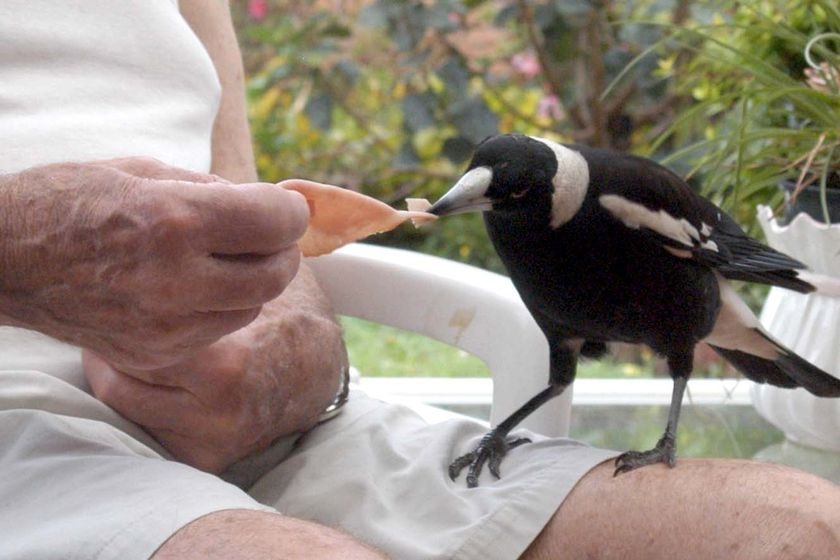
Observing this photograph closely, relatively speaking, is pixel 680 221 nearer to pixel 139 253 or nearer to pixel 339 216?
pixel 339 216

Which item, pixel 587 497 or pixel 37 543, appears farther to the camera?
pixel 587 497

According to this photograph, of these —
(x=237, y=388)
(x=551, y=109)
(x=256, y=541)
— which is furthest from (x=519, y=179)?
(x=551, y=109)

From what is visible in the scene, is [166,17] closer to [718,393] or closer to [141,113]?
[141,113]

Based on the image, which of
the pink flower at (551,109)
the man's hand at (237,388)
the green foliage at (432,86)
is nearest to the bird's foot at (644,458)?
the man's hand at (237,388)

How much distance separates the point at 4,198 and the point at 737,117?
0.85m

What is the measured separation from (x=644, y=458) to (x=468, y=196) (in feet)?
0.73

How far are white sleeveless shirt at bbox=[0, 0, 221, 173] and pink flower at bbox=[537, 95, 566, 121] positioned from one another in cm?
158

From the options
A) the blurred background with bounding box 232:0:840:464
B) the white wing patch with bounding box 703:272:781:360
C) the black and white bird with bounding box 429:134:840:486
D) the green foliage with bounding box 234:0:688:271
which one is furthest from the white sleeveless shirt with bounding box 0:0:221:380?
the green foliage with bounding box 234:0:688:271

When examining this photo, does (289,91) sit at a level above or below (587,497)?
below

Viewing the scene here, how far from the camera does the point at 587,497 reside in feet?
2.61

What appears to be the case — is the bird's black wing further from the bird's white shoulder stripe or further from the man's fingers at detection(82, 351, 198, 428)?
the man's fingers at detection(82, 351, 198, 428)

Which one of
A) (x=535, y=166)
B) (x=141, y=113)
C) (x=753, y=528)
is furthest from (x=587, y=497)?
(x=141, y=113)

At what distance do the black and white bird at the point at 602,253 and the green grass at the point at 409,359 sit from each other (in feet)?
3.13

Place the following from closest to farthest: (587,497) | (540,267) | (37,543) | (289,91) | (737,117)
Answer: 1. (37,543)
2. (587,497)
3. (540,267)
4. (737,117)
5. (289,91)
